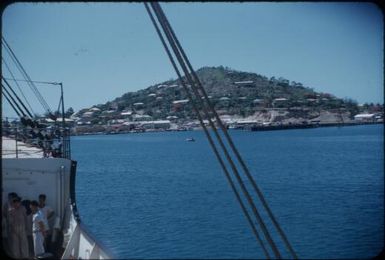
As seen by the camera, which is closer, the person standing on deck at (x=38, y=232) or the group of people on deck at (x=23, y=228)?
the group of people on deck at (x=23, y=228)

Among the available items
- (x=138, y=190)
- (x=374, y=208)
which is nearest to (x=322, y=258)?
(x=374, y=208)

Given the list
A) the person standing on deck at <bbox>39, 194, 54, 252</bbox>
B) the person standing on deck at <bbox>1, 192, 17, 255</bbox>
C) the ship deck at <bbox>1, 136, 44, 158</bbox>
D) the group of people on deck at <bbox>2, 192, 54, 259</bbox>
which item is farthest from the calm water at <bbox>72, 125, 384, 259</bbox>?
the person standing on deck at <bbox>1, 192, 17, 255</bbox>

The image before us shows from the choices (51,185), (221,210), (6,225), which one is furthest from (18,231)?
(221,210)

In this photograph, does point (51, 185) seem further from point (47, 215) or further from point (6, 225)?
point (6, 225)

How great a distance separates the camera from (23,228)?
7.86 meters

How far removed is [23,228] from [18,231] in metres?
0.09

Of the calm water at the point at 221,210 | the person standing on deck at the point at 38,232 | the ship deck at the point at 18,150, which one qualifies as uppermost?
the ship deck at the point at 18,150

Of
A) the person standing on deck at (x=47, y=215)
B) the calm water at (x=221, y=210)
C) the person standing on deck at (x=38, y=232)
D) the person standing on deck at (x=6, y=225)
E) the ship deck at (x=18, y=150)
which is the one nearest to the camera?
the person standing on deck at (x=6, y=225)

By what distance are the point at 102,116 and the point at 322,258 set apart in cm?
16373

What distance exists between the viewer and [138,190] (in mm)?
36906

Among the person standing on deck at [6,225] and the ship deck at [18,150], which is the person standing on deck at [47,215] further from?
the ship deck at [18,150]

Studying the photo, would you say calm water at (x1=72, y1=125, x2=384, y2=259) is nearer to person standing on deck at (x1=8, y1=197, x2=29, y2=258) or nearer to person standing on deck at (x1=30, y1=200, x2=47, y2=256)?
person standing on deck at (x1=30, y1=200, x2=47, y2=256)

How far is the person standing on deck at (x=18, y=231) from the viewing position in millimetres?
7754

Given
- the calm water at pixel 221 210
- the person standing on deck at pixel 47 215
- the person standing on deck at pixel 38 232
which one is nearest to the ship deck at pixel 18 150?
the person standing on deck at pixel 47 215
